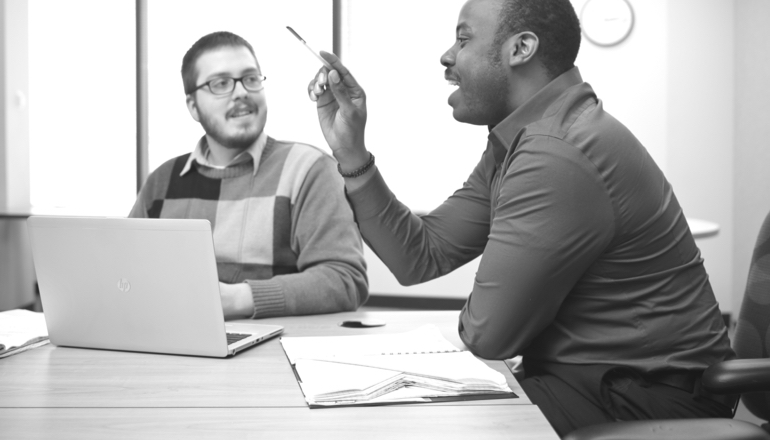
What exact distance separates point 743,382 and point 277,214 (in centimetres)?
116

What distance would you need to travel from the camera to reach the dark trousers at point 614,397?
1.13 meters

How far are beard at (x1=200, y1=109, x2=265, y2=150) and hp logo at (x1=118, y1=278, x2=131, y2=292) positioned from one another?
87cm

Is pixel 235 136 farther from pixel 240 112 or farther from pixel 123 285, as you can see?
pixel 123 285

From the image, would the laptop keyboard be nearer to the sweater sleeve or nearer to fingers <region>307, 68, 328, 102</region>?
the sweater sleeve

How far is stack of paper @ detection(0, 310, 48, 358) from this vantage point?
1233 mm

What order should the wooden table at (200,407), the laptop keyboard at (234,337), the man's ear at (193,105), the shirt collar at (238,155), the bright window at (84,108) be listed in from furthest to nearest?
the bright window at (84,108) < the man's ear at (193,105) < the shirt collar at (238,155) < the laptop keyboard at (234,337) < the wooden table at (200,407)

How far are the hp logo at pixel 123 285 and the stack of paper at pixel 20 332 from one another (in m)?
0.23

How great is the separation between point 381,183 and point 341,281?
0.97 ft

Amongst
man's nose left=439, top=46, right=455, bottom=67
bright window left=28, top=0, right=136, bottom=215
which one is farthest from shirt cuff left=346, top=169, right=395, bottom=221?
bright window left=28, top=0, right=136, bottom=215

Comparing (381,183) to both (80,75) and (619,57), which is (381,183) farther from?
(80,75)

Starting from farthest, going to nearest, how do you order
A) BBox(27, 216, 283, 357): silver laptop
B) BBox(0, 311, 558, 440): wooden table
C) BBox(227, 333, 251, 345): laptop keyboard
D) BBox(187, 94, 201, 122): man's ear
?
BBox(187, 94, 201, 122): man's ear, BBox(227, 333, 251, 345): laptop keyboard, BBox(27, 216, 283, 357): silver laptop, BBox(0, 311, 558, 440): wooden table

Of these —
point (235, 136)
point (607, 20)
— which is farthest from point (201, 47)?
point (607, 20)

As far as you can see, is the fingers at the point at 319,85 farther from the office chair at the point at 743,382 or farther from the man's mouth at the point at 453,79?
the office chair at the point at 743,382

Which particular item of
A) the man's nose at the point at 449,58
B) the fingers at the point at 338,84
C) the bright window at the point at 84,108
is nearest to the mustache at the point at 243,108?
the fingers at the point at 338,84
